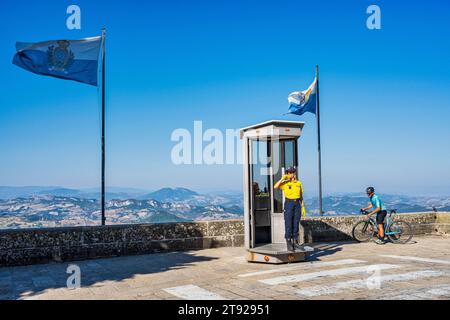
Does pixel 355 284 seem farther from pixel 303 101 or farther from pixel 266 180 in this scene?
pixel 303 101

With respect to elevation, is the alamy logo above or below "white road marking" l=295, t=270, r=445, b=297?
below

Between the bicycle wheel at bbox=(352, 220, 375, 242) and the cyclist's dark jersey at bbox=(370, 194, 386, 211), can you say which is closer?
the cyclist's dark jersey at bbox=(370, 194, 386, 211)

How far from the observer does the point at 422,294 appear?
20.2 ft

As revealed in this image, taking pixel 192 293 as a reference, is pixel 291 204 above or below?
above

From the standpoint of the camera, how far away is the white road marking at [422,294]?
5.95 m

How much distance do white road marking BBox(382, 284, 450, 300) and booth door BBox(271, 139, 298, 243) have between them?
456 cm

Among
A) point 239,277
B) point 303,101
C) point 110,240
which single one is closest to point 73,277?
point 110,240

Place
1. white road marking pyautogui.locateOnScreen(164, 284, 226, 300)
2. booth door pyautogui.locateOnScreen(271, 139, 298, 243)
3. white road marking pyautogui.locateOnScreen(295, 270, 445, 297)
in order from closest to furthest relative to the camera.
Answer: white road marking pyautogui.locateOnScreen(164, 284, 226, 300)
white road marking pyautogui.locateOnScreen(295, 270, 445, 297)
booth door pyautogui.locateOnScreen(271, 139, 298, 243)

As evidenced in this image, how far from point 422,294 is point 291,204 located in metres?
3.94

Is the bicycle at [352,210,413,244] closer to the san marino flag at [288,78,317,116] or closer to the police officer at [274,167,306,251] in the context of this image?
the police officer at [274,167,306,251]

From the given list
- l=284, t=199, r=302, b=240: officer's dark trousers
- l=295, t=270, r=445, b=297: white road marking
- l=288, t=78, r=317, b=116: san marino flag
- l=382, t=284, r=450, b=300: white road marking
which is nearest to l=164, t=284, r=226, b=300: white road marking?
l=295, t=270, r=445, b=297: white road marking

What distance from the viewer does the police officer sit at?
9.68 metres

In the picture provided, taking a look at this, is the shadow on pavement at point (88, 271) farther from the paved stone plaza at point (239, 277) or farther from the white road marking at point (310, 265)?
the white road marking at point (310, 265)

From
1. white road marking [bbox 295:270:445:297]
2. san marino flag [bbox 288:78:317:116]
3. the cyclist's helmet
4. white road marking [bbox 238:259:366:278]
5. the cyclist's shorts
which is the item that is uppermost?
san marino flag [bbox 288:78:317:116]
